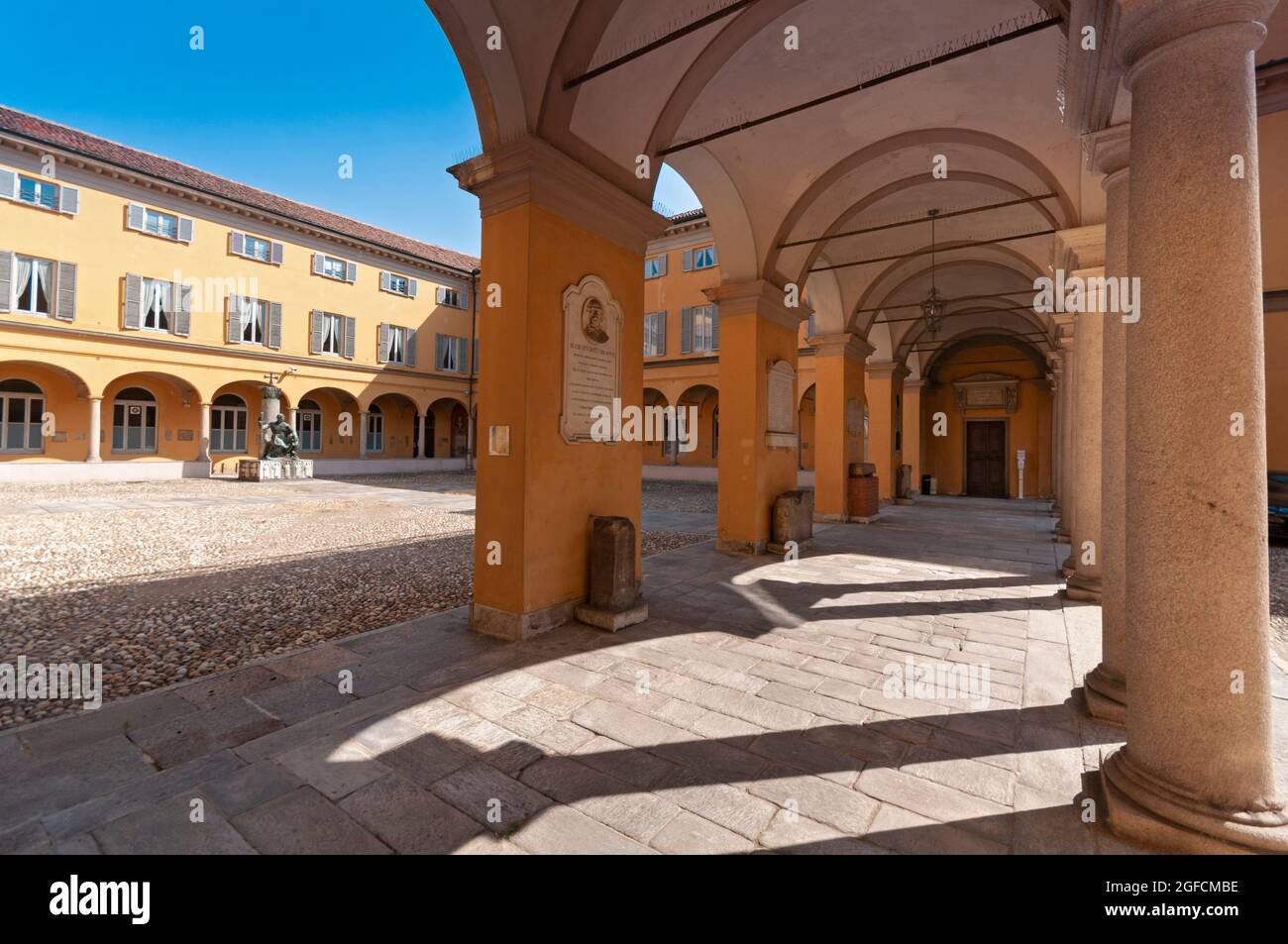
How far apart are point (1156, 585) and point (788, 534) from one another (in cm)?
589

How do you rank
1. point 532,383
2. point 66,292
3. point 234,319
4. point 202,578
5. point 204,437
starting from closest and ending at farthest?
1. point 532,383
2. point 202,578
3. point 66,292
4. point 204,437
5. point 234,319

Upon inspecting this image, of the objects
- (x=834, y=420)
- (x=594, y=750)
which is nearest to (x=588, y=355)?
(x=594, y=750)

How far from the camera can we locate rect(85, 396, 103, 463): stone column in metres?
18.0

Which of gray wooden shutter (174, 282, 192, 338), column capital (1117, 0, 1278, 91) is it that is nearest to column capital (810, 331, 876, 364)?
column capital (1117, 0, 1278, 91)

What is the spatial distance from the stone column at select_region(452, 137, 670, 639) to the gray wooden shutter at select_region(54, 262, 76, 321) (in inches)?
821

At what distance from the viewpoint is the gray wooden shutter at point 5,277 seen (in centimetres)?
1620

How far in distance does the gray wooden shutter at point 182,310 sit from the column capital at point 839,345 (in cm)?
2135

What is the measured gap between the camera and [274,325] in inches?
872

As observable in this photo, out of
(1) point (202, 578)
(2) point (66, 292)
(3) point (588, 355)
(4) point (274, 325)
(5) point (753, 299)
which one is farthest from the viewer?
(4) point (274, 325)

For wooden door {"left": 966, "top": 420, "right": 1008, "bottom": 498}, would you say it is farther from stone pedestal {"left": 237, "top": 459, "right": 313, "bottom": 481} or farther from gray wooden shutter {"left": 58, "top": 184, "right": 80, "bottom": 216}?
gray wooden shutter {"left": 58, "top": 184, "right": 80, "bottom": 216}

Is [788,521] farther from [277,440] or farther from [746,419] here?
[277,440]

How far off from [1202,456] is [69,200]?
85.9 feet

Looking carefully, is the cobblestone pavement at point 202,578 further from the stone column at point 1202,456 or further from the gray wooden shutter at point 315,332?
the gray wooden shutter at point 315,332

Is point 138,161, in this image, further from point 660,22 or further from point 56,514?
point 660,22
